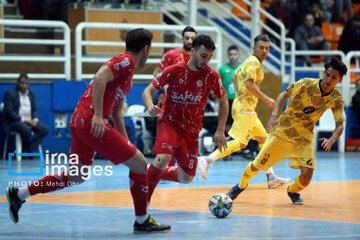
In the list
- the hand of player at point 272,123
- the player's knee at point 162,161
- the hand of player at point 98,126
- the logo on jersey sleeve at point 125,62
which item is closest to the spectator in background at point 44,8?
the hand of player at point 272,123

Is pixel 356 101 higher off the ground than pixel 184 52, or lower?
lower

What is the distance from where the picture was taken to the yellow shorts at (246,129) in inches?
445

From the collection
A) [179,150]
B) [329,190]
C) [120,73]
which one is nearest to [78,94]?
[329,190]

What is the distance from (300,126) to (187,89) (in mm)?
1734

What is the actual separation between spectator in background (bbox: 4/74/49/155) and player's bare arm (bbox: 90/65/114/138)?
9239 millimetres

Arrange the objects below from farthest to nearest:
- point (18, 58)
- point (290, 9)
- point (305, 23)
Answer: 1. point (290, 9)
2. point (305, 23)
3. point (18, 58)

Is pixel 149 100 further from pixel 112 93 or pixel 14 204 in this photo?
pixel 14 204

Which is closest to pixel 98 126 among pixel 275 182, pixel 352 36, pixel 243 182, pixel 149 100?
pixel 149 100

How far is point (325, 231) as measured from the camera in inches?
264

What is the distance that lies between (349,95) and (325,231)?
1400 centimetres

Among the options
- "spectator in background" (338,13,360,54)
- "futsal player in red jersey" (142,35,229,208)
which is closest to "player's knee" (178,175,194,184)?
"futsal player in red jersey" (142,35,229,208)

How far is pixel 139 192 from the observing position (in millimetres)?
6652

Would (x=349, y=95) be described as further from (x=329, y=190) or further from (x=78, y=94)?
(x=329, y=190)

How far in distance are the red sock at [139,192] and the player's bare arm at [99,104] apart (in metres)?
0.55
